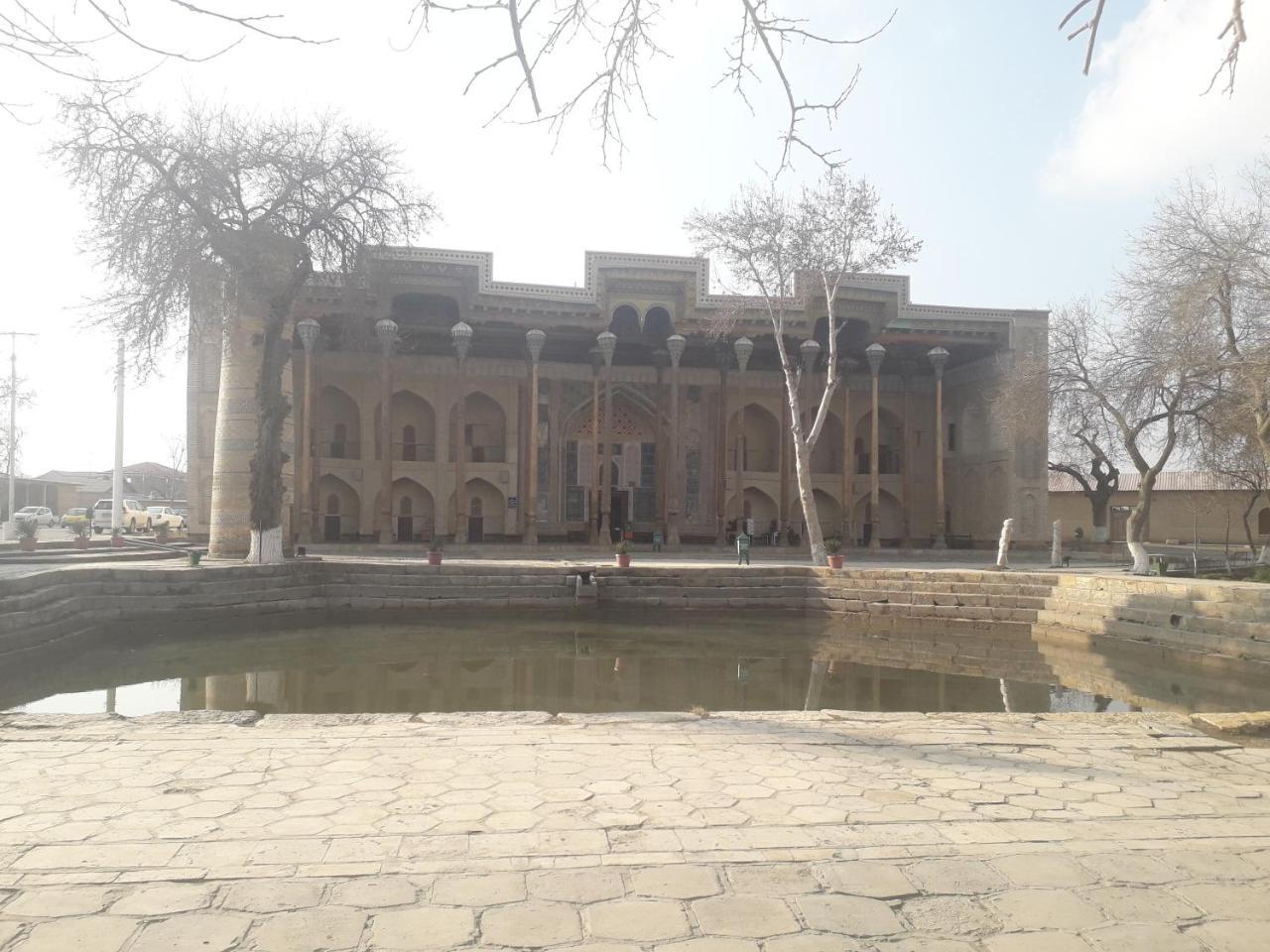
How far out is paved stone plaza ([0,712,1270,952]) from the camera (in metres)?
2.42

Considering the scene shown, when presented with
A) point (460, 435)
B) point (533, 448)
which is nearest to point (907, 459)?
point (533, 448)

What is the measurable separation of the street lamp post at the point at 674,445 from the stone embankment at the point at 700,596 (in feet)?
27.5

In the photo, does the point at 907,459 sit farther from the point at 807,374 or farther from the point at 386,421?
the point at 386,421

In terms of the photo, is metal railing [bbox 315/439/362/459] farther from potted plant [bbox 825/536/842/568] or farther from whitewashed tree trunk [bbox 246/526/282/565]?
potted plant [bbox 825/536/842/568]

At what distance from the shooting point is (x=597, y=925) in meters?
2.43

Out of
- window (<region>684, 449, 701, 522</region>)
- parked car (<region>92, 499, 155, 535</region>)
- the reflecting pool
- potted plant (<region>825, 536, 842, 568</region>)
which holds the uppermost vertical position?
window (<region>684, 449, 701, 522</region>)

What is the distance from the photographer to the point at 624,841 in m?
3.11

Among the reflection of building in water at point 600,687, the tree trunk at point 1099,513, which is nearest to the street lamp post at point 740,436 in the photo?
the tree trunk at point 1099,513

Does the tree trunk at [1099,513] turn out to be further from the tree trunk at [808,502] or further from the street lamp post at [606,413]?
the street lamp post at [606,413]

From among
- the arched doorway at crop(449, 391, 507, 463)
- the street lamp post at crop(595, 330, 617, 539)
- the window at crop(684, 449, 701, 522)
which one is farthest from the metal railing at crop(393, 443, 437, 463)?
the window at crop(684, 449, 701, 522)

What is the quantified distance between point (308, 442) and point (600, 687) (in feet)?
57.7

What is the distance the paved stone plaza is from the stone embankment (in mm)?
7371

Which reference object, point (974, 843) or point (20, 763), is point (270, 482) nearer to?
point (20, 763)

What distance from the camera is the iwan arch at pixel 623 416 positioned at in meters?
24.3
